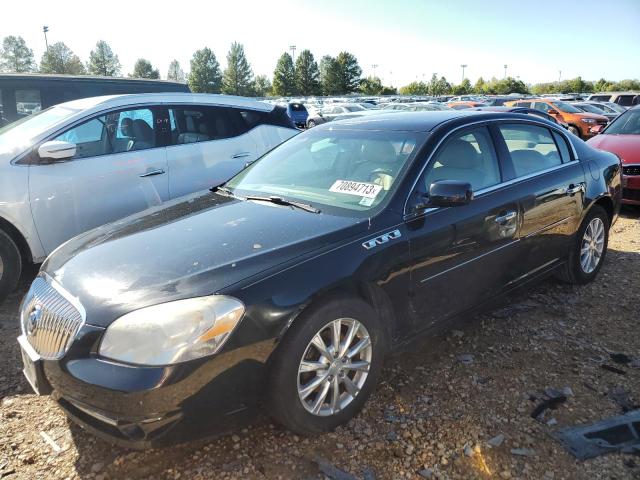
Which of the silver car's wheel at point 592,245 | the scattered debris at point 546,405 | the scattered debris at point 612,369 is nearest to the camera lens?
the scattered debris at point 546,405

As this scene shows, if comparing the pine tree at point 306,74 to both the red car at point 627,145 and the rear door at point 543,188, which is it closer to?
the red car at point 627,145

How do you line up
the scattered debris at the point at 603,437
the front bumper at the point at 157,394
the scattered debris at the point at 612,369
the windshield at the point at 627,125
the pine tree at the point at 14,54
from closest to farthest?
1. the front bumper at the point at 157,394
2. the scattered debris at the point at 603,437
3. the scattered debris at the point at 612,369
4. the windshield at the point at 627,125
5. the pine tree at the point at 14,54

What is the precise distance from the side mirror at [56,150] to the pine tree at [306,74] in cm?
9054

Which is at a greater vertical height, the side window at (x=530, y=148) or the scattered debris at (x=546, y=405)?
the side window at (x=530, y=148)

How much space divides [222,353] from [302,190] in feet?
4.61

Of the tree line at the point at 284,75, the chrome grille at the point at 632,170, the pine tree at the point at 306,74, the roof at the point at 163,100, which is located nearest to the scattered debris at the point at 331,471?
the roof at the point at 163,100

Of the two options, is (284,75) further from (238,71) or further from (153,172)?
(153,172)

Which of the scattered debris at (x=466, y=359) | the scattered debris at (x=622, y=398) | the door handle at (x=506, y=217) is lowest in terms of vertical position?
the scattered debris at (x=622, y=398)

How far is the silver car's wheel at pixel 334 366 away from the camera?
2.45 metres

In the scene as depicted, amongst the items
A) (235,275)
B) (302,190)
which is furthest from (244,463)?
(302,190)

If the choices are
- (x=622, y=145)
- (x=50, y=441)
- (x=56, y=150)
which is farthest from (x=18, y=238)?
(x=622, y=145)

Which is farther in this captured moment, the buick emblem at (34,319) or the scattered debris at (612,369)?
the scattered debris at (612,369)

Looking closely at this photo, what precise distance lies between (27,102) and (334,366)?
6872 mm

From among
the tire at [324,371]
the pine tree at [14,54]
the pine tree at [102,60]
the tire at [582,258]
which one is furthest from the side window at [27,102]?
the pine tree at [14,54]
